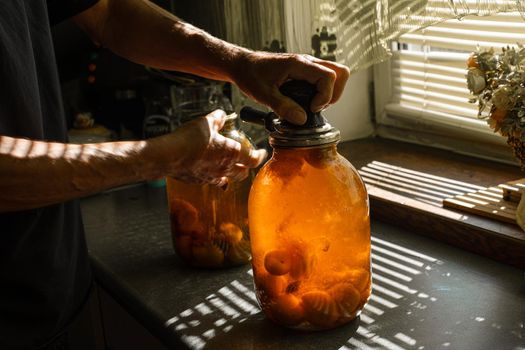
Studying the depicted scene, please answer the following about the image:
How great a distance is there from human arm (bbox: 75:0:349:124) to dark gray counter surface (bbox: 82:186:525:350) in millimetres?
305

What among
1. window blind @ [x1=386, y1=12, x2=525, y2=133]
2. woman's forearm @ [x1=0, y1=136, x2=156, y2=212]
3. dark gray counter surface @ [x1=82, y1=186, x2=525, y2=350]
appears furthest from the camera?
window blind @ [x1=386, y1=12, x2=525, y2=133]

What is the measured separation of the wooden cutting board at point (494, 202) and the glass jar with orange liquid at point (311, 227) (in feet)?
1.09

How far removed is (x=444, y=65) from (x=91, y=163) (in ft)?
3.33

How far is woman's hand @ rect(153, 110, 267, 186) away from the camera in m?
0.87

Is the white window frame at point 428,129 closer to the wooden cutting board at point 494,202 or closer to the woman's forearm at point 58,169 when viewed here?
the wooden cutting board at point 494,202

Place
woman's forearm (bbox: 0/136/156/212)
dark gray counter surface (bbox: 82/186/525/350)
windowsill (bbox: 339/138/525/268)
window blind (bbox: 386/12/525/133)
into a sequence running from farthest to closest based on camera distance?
window blind (bbox: 386/12/525/133)
windowsill (bbox: 339/138/525/268)
dark gray counter surface (bbox: 82/186/525/350)
woman's forearm (bbox: 0/136/156/212)

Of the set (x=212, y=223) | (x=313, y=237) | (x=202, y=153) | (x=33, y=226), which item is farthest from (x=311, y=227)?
(x=33, y=226)

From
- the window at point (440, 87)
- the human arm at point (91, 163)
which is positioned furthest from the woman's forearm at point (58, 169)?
the window at point (440, 87)

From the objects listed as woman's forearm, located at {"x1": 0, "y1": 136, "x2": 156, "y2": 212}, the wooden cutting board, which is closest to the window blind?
the wooden cutting board

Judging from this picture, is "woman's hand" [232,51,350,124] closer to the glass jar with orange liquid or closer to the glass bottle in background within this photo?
the glass jar with orange liquid

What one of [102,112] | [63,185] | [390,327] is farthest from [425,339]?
[102,112]

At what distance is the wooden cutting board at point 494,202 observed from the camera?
114 centimetres

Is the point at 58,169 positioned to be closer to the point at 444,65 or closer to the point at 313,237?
the point at 313,237

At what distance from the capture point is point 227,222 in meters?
1.14
